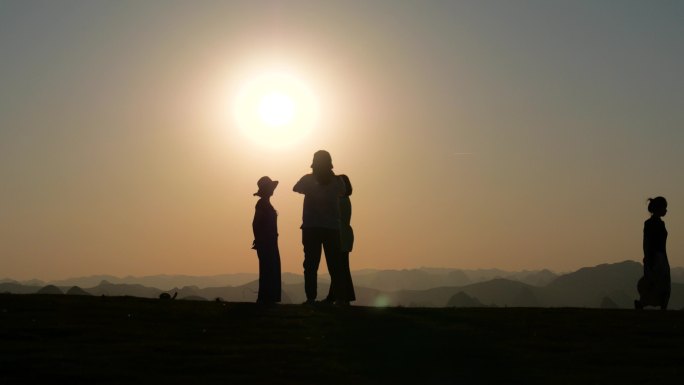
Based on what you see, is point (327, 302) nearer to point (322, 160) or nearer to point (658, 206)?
point (322, 160)

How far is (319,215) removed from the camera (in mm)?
21750

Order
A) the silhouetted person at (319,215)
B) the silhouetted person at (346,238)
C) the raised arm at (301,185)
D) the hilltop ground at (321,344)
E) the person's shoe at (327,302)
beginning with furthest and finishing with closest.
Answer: the silhouetted person at (346,238) < the raised arm at (301,185) < the silhouetted person at (319,215) < the person's shoe at (327,302) < the hilltop ground at (321,344)

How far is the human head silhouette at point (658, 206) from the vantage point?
24750 mm

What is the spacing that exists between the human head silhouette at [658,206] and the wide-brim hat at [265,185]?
370 inches

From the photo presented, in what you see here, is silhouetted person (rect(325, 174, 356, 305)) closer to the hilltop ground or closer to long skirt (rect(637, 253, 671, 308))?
the hilltop ground

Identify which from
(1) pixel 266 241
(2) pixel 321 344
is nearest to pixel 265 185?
(1) pixel 266 241

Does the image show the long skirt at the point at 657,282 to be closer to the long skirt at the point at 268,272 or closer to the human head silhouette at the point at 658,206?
the human head silhouette at the point at 658,206

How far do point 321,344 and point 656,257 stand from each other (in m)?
13.0

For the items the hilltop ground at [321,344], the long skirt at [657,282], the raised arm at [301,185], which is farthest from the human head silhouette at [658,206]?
the raised arm at [301,185]

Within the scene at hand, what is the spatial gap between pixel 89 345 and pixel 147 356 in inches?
50.0

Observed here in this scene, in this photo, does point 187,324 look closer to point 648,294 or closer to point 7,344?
point 7,344

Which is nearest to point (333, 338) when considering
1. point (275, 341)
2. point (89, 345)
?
point (275, 341)

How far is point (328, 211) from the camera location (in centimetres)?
2183

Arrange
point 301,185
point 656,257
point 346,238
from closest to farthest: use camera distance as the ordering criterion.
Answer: point 301,185, point 346,238, point 656,257
